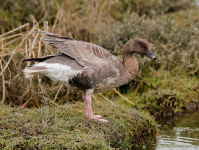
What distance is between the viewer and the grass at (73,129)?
13.0ft

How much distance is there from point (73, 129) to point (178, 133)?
2479 mm

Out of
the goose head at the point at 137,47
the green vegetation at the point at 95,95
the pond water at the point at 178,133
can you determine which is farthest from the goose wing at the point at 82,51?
the pond water at the point at 178,133

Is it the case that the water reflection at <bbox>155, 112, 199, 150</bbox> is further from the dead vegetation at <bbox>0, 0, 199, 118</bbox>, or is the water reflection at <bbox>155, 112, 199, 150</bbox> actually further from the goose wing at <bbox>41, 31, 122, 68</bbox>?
the goose wing at <bbox>41, 31, 122, 68</bbox>

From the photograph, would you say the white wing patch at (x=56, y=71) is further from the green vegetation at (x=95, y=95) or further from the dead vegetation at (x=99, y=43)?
the dead vegetation at (x=99, y=43)

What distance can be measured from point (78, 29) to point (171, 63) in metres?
3.39

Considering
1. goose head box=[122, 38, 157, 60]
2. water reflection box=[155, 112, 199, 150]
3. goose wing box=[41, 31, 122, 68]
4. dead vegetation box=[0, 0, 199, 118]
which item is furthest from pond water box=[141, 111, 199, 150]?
goose wing box=[41, 31, 122, 68]

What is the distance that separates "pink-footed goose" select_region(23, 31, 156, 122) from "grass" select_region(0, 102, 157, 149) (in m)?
0.34

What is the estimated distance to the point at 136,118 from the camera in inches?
215

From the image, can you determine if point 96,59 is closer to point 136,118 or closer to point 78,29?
point 136,118

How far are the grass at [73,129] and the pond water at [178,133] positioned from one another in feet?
0.87

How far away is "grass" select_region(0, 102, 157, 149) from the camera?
13.0ft

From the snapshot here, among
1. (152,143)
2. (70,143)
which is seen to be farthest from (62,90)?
(70,143)

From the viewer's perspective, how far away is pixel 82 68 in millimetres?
4891

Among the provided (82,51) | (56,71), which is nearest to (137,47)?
(82,51)
